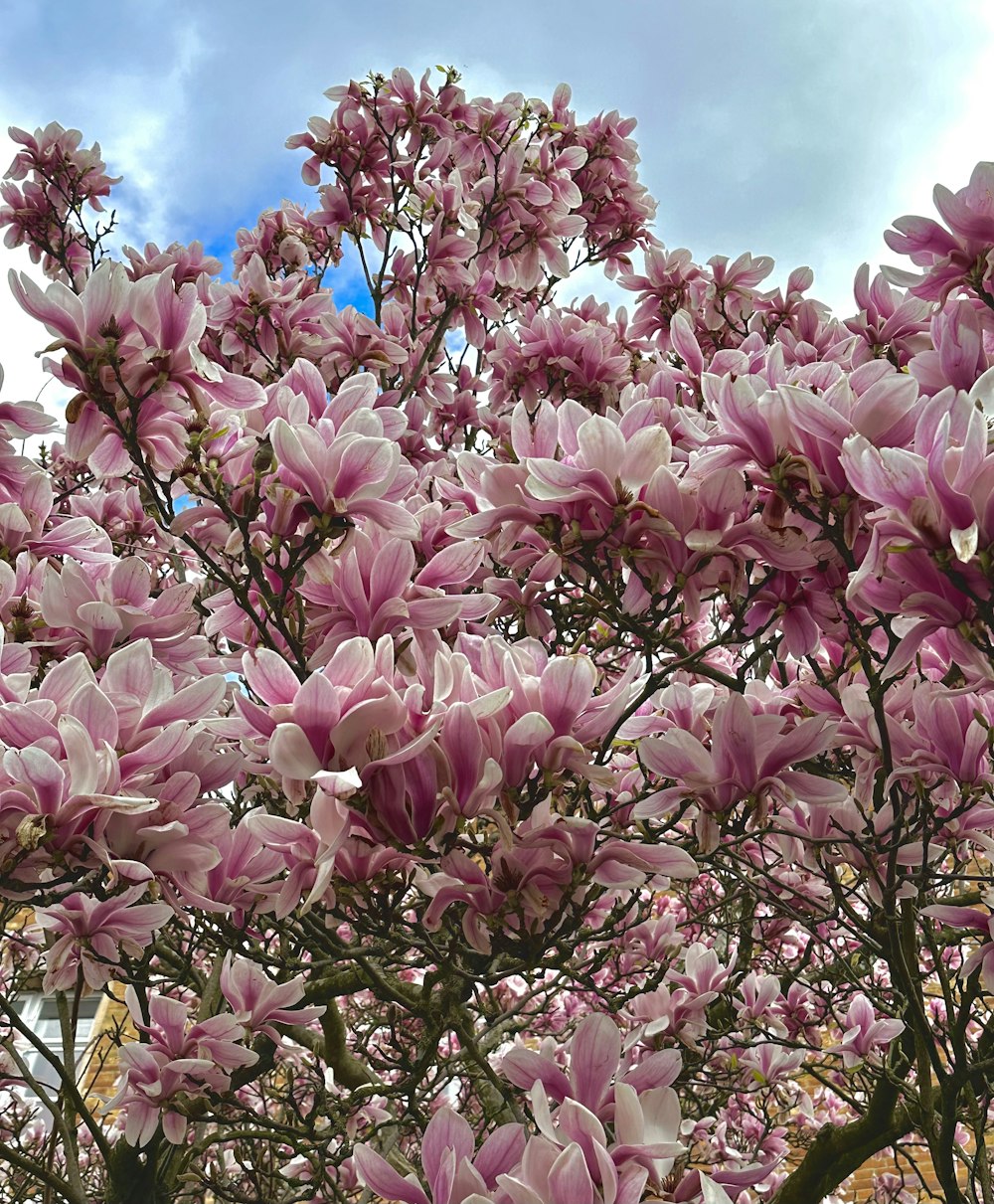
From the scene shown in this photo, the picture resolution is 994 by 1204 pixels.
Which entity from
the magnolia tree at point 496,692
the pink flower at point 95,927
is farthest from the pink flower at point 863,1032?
the pink flower at point 95,927

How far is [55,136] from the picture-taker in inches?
163

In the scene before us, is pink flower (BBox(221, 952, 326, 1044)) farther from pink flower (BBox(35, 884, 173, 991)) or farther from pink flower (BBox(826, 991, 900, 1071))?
pink flower (BBox(826, 991, 900, 1071))

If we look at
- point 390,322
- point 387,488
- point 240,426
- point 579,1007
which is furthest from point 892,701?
point 579,1007

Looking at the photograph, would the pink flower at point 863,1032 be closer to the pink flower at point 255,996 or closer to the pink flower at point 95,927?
the pink flower at point 255,996

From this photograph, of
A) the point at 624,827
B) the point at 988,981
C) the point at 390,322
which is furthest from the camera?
the point at 390,322

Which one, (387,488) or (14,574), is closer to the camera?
(387,488)

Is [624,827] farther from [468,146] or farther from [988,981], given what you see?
[468,146]

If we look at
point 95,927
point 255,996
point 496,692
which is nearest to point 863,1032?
point 255,996

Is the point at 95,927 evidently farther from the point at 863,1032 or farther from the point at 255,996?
the point at 863,1032

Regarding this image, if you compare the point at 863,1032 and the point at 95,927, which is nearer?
the point at 95,927

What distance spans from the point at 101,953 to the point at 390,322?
8.28 feet

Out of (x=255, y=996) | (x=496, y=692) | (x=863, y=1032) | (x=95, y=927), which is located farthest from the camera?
(x=863, y=1032)

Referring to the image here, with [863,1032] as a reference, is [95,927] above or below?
below

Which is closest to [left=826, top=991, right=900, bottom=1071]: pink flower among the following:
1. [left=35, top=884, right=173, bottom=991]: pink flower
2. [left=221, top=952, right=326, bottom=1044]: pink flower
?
[left=221, top=952, right=326, bottom=1044]: pink flower
